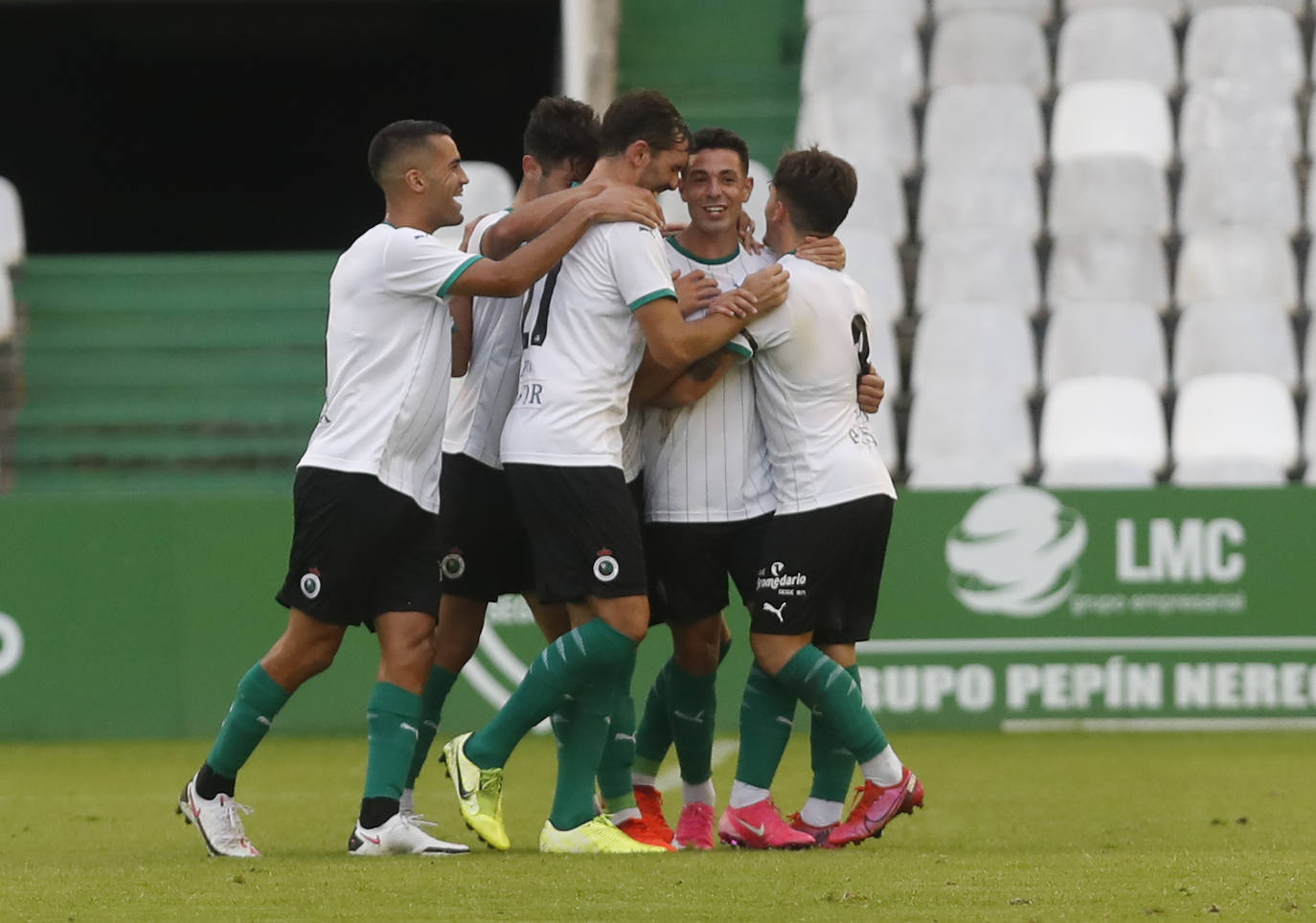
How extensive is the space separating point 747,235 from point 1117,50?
7919 mm

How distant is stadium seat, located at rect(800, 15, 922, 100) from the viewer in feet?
42.9

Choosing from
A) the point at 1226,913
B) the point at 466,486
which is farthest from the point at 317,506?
the point at 1226,913

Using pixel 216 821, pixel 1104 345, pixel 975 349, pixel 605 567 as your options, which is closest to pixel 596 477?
pixel 605 567

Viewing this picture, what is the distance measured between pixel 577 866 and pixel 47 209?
13690 millimetres

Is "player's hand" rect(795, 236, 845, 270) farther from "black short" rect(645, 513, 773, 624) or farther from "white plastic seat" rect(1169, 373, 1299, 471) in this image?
"white plastic seat" rect(1169, 373, 1299, 471)

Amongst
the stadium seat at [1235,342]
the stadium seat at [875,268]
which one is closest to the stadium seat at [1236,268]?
the stadium seat at [1235,342]

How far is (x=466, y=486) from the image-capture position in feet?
18.8

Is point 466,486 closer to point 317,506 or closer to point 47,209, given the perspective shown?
point 317,506

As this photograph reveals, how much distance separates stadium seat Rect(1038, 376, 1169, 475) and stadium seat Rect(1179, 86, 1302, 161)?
229 cm

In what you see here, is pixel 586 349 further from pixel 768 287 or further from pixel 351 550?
pixel 351 550

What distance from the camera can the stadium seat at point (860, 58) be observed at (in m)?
13.1

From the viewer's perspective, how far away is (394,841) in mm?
5277

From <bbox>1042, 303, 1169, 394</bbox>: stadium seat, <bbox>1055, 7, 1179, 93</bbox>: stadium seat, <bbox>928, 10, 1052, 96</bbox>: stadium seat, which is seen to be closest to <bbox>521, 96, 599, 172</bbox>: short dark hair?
<bbox>1042, 303, 1169, 394</bbox>: stadium seat

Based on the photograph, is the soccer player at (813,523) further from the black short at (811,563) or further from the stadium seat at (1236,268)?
the stadium seat at (1236,268)
